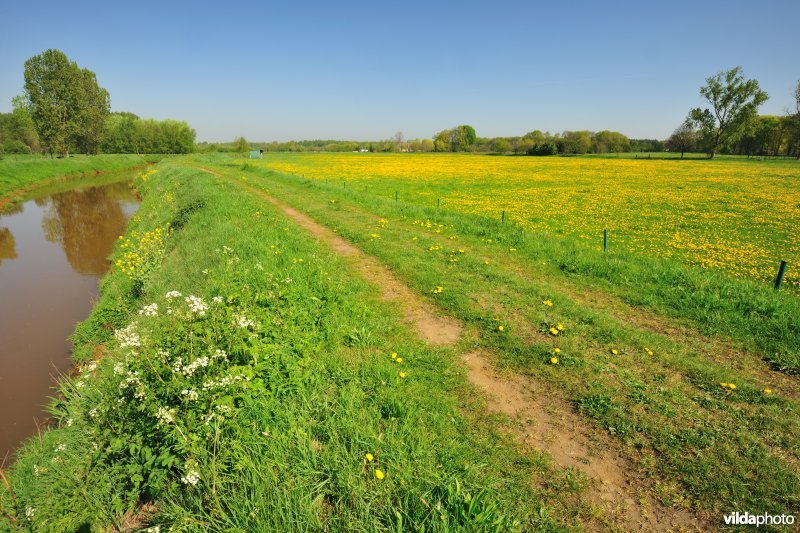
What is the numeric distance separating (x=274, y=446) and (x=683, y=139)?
Result: 12774 centimetres

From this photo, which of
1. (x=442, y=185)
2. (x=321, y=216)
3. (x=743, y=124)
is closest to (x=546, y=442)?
(x=321, y=216)

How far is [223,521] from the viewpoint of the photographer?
315 cm

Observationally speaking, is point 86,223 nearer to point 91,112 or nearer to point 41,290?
point 41,290

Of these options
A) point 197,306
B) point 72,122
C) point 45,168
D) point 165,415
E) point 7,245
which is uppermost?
point 72,122

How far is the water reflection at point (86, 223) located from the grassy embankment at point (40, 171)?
3.65 metres

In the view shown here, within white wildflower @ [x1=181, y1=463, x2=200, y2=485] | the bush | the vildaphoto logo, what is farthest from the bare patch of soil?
the bush

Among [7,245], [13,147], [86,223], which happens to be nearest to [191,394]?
[7,245]

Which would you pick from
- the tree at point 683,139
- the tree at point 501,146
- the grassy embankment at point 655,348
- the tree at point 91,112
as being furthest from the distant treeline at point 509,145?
the grassy embankment at point 655,348

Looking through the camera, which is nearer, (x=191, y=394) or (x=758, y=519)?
(x=758, y=519)

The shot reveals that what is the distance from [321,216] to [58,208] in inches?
1083

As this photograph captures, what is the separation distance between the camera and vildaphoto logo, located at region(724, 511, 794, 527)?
10.5ft

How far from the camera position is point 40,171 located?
41469 millimetres

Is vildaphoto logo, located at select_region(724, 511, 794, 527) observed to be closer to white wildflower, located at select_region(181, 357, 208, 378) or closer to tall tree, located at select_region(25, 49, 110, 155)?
white wildflower, located at select_region(181, 357, 208, 378)

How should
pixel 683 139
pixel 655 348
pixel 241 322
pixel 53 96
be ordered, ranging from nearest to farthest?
pixel 241 322 → pixel 655 348 → pixel 53 96 → pixel 683 139
